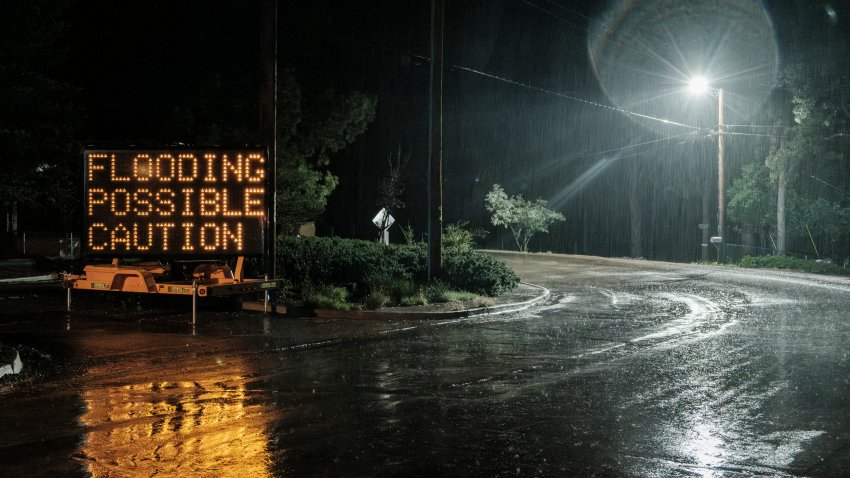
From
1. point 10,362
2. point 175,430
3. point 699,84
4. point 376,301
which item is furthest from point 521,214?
point 175,430

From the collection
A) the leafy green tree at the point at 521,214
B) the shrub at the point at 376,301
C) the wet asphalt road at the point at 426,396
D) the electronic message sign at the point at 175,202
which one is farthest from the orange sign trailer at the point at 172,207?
the leafy green tree at the point at 521,214

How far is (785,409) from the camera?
9.03 meters

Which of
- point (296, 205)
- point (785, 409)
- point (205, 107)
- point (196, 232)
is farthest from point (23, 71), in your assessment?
point (785, 409)

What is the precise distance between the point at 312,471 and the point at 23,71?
2755 centimetres

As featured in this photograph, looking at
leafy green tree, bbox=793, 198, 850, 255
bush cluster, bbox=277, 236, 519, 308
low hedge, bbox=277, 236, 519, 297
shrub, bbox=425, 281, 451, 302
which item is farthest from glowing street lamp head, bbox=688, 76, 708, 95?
shrub, bbox=425, 281, 451, 302

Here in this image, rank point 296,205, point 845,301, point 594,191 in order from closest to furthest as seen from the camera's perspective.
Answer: point 845,301 → point 296,205 → point 594,191

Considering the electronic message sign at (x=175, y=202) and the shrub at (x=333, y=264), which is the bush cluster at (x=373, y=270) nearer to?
the shrub at (x=333, y=264)

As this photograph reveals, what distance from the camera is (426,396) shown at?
9648 mm

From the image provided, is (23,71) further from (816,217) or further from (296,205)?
(816,217)

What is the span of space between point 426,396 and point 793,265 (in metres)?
31.6

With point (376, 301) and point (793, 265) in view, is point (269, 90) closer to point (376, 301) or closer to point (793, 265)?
point (376, 301)

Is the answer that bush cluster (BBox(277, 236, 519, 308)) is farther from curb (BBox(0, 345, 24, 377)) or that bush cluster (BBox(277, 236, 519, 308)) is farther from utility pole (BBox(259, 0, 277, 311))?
curb (BBox(0, 345, 24, 377))

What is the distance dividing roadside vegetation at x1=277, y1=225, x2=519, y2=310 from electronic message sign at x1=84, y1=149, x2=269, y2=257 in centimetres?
283

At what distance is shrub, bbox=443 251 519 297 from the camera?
22.5 m
